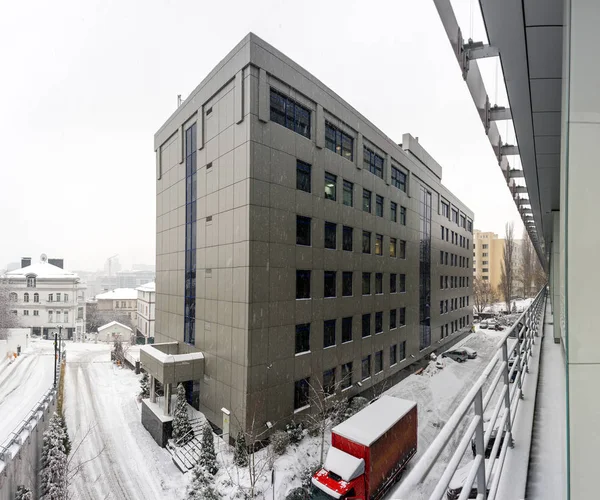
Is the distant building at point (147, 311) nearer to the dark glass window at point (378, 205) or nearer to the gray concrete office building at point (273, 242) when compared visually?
the gray concrete office building at point (273, 242)

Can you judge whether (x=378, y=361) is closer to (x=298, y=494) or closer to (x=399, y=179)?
(x=298, y=494)

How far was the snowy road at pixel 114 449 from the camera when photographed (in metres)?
12.5

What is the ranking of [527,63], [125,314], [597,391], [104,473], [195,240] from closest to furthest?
[597,391] < [527,63] < [104,473] < [195,240] < [125,314]

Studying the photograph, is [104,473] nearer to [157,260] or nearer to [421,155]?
[157,260]

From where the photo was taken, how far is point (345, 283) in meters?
18.0

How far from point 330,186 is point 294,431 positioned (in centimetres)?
1068

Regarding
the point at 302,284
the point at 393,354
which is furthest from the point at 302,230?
the point at 393,354

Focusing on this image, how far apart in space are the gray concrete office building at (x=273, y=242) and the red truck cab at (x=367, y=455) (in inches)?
162

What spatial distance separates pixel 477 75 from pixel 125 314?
63.9 metres

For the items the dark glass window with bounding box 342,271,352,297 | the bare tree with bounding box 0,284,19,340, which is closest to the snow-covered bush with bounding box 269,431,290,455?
the dark glass window with bounding box 342,271,352,297

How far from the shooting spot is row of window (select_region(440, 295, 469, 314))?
3167cm

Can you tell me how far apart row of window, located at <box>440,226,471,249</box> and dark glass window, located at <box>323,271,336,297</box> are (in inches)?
755

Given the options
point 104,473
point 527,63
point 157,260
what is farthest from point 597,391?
point 157,260

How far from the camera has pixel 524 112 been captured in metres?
3.98
